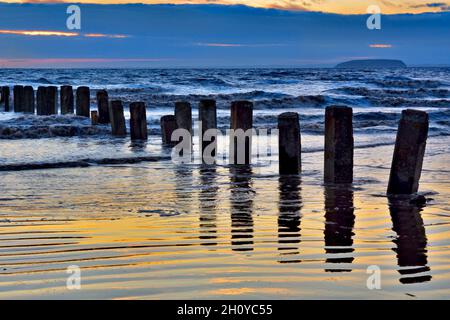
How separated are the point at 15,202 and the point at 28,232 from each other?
1948mm

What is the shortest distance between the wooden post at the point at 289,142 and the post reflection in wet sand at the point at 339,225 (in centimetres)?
88

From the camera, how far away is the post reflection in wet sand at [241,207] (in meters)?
6.37

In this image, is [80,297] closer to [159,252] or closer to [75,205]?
[159,252]

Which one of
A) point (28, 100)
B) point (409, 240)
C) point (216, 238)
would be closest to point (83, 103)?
point (28, 100)

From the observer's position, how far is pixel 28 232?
22.2ft

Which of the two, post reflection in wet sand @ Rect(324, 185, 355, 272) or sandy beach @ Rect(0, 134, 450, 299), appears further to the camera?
post reflection in wet sand @ Rect(324, 185, 355, 272)

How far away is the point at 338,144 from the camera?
9391mm

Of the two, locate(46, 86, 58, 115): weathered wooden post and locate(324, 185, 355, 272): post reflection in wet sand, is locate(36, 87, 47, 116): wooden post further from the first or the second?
locate(324, 185, 355, 272): post reflection in wet sand

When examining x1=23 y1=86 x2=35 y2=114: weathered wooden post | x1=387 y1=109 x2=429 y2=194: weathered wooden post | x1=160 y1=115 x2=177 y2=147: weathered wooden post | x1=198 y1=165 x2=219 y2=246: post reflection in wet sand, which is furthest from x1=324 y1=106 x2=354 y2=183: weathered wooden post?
x1=23 y1=86 x2=35 y2=114: weathered wooden post

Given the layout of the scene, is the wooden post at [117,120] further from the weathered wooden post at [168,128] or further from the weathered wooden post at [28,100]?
the weathered wooden post at [28,100]

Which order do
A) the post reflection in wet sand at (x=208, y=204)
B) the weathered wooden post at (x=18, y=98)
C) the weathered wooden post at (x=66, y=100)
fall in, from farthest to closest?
1. the weathered wooden post at (x=18, y=98)
2. the weathered wooden post at (x=66, y=100)
3. the post reflection in wet sand at (x=208, y=204)

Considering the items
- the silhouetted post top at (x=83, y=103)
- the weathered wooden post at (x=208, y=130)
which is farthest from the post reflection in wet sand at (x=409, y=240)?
the silhouetted post top at (x=83, y=103)

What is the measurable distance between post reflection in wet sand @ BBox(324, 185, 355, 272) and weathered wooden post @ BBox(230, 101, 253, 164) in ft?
7.80

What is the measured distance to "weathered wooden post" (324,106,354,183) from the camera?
9.30m
